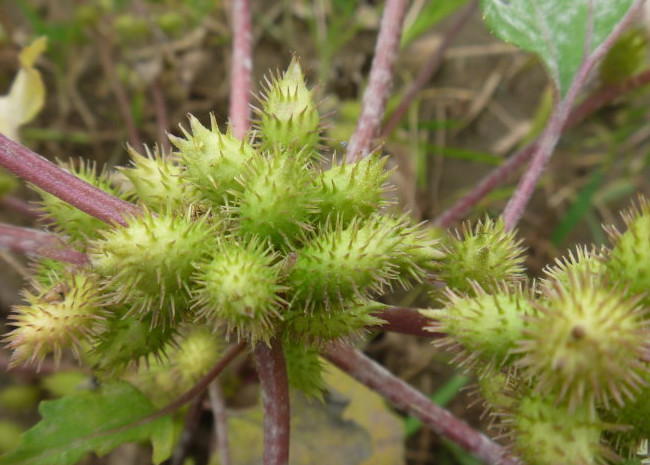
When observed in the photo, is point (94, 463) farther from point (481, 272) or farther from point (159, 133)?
point (481, 272)

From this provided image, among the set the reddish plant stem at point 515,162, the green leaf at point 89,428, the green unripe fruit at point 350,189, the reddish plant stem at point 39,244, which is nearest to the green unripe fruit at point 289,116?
the green unripe fruit at point 350,189

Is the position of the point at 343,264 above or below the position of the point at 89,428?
above

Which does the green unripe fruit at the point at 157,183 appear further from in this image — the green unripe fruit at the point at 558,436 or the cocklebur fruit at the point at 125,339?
the green unripe fruit at the point at 558,436

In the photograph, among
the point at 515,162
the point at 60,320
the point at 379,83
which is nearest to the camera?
the point at 60,320

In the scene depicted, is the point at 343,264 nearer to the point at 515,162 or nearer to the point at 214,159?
the point at 214,159

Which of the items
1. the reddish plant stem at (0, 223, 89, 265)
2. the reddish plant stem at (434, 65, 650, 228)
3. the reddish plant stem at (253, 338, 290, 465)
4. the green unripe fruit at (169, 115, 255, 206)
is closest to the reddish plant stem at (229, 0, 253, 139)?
the green unripe fruit at (169, 115, 255, 206)

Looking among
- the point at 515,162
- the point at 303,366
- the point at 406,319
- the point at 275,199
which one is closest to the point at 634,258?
the point at 406,319

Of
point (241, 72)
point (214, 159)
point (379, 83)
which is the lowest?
point (214, 159)

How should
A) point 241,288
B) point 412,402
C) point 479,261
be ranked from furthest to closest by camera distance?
point 412,402 < point 479,261 < point 241,288
